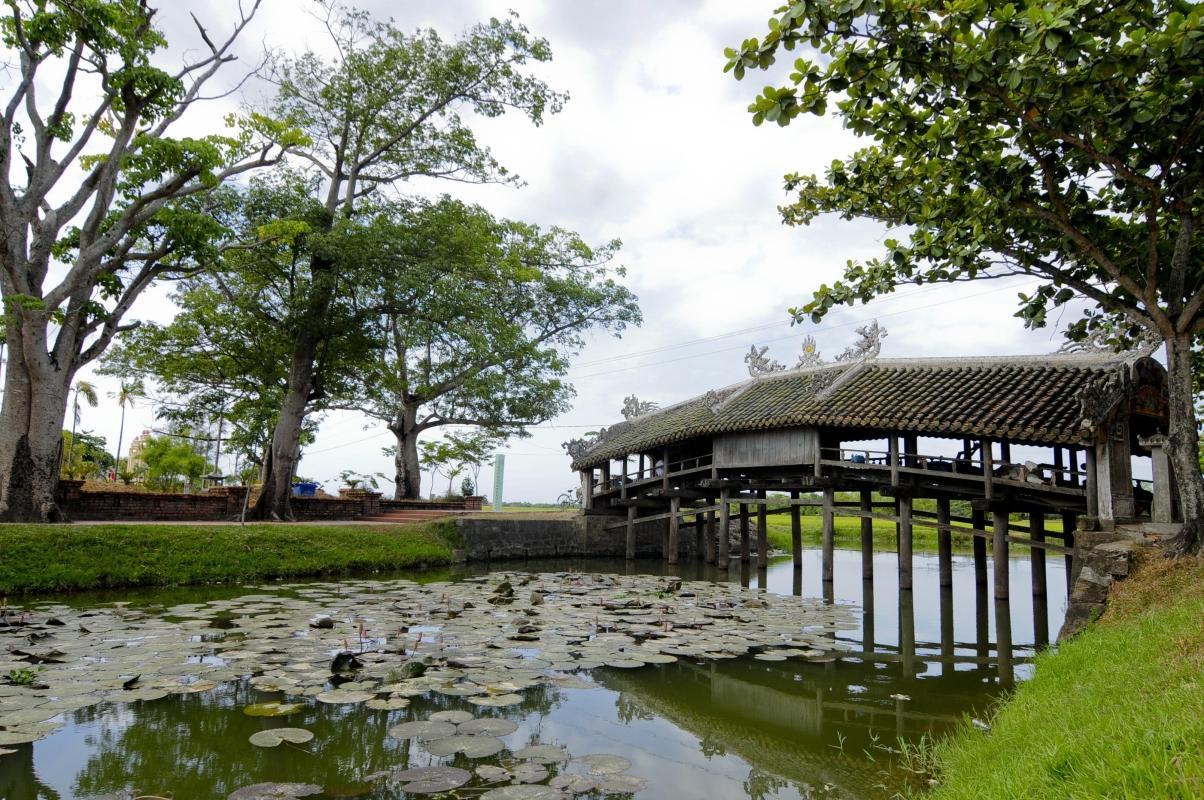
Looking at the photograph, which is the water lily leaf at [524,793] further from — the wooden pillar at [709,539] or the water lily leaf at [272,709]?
the wooden pillar at [709,539]

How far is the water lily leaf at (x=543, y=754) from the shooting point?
13.4ft

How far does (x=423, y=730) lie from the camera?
431cm

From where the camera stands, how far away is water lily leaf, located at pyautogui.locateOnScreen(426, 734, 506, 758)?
3961 mm

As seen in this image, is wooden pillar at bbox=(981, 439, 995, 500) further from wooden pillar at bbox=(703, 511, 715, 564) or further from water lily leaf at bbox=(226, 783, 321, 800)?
water lily leaf at bbox=(226, 783, 321, 800)

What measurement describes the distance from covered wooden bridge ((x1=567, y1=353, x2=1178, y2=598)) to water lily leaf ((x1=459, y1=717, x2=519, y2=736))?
865 centimetres

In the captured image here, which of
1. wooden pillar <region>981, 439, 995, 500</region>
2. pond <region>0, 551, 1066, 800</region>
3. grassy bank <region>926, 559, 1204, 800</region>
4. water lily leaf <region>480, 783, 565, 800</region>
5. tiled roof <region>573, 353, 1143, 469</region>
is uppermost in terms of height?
tiled roof <region>573, 353, 1143, 469</region>

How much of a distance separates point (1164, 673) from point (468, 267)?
17.3 meters

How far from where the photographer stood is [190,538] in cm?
1270

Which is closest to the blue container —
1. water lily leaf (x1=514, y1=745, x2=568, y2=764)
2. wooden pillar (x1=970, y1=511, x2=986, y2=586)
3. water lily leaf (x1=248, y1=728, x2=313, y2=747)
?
wooden pillar (x1=970, y1=511, x2=986, y2=586)

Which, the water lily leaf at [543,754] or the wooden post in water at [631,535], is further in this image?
the wooden post in water at [631,535]

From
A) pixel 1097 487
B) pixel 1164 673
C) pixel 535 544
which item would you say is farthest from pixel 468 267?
pixel 1164 673

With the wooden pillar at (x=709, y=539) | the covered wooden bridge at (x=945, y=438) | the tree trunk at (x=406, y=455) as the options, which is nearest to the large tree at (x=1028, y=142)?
the covered wooden bridge at (x=945, y=438)

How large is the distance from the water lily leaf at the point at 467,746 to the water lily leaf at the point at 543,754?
132mm

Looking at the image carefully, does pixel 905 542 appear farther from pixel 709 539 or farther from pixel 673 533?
pixel 709 539
